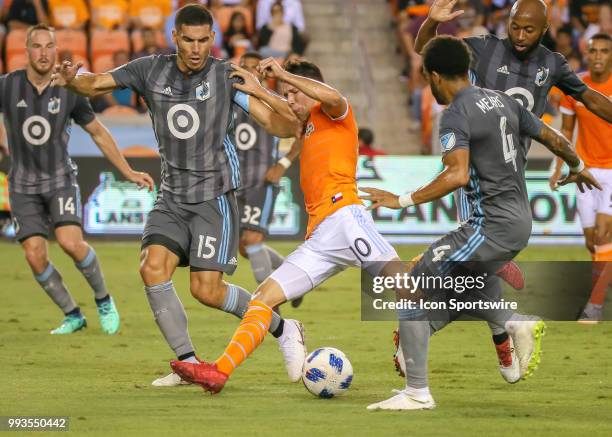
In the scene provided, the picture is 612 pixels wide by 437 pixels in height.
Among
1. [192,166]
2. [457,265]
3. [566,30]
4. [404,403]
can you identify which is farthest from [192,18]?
[566,30]

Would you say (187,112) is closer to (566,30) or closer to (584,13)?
(566,30)

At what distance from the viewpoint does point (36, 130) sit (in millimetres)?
10984

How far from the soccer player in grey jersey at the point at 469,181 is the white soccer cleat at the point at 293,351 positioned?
1083 millimetres

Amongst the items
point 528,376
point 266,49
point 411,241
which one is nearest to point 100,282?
point 528,376

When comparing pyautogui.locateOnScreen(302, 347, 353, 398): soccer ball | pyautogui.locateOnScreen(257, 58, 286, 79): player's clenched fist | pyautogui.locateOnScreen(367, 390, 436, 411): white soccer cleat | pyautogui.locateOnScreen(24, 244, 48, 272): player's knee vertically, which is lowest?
pyautogui.locateOnScreen(24, 244, 48, 272): player's knee

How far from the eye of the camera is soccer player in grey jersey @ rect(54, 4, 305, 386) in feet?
27.6

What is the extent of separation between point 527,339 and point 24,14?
15.2 metres

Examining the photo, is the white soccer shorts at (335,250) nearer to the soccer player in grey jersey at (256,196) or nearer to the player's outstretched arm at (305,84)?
the player's outstretched arm at (305,84)

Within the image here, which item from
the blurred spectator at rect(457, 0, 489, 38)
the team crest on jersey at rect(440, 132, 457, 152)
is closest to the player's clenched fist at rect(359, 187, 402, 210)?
the team crest on jersey at rect(440, 132, 457, 152)

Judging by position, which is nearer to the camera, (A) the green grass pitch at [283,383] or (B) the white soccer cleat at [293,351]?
(A) the green grass pitch at [283,383]

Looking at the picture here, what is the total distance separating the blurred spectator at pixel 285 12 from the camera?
22.1 meters

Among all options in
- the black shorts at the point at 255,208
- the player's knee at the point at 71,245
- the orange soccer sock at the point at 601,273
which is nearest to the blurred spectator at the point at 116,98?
the black shorts at the point at 255,208

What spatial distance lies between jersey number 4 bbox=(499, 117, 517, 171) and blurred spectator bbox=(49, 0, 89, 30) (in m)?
15.3

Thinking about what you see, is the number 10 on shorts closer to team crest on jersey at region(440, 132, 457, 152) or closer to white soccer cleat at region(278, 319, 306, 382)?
white soccer cleat at region(278, 319, 306, 382)
